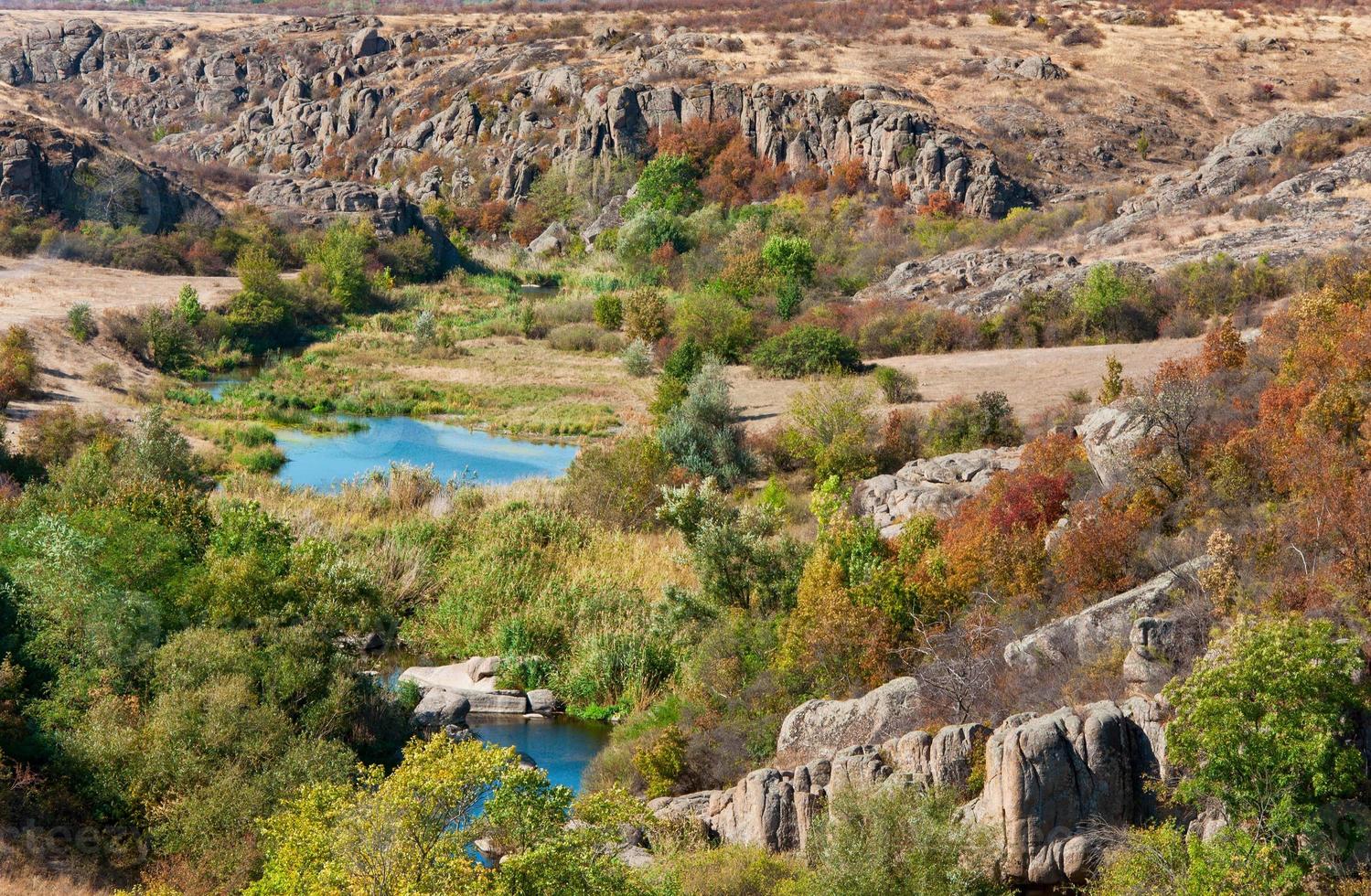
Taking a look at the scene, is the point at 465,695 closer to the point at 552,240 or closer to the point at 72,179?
the point at 72,179

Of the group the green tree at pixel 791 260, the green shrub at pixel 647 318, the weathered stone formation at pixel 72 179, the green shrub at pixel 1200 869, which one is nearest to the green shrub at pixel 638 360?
the green shrub at pixel 647 318

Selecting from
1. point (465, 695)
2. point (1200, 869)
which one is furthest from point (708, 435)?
point (1200, 869)

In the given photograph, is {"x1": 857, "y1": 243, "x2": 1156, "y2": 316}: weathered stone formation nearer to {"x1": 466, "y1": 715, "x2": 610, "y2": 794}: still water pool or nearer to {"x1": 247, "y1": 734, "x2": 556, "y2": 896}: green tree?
{"x1": 466, "y1": 715, "x2": 610, "y2": 794}: still water pool

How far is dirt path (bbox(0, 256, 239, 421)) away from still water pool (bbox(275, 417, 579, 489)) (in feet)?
16.9

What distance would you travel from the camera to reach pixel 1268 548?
655 inches

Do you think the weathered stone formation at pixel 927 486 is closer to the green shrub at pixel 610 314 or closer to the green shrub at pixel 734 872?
the green shrub at pixel 734 872

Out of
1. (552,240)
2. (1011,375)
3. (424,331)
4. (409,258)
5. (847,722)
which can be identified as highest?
(847,722)

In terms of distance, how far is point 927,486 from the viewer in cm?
2667

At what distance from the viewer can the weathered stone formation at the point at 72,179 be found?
58.5m

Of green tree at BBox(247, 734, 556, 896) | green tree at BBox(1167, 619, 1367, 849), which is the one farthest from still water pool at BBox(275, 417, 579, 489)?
green tree at BBox(1167, 619, 1367, 849)

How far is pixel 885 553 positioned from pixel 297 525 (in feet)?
41.5

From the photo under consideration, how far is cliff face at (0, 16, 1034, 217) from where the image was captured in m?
72.3

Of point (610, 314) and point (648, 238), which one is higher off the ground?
point (648, 238)

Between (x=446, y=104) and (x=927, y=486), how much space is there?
235 feet
